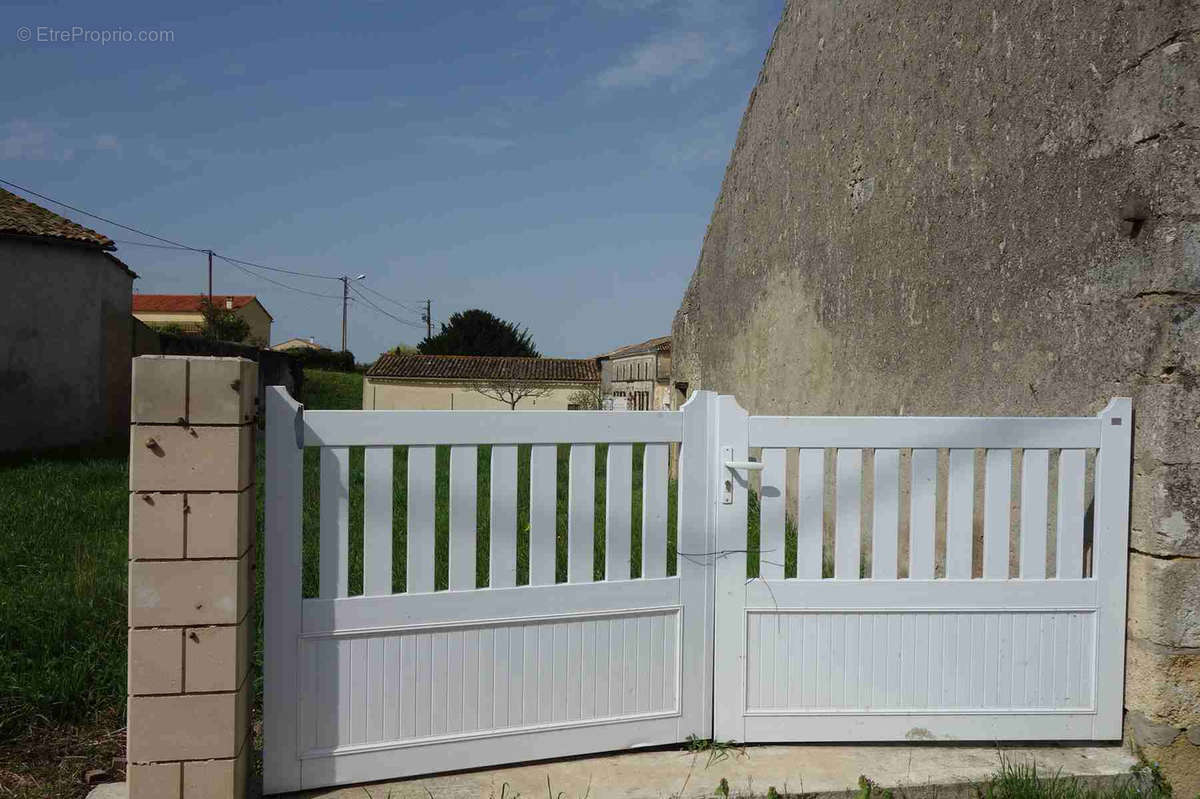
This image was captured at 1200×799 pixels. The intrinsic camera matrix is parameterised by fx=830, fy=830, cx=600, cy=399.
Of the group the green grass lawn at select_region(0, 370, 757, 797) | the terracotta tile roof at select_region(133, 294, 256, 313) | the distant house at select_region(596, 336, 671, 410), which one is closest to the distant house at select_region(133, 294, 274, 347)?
the terracotta tile roof at select_region(133, 294, 256, 313)

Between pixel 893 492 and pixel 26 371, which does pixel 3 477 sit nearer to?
pixel 26 371

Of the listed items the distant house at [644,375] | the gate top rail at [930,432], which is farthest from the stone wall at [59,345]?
the gate top rail at [930,432]

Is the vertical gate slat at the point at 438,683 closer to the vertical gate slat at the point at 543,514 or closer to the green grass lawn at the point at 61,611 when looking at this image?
the vertical gate slat at the point at 543,514

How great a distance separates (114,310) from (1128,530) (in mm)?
18315

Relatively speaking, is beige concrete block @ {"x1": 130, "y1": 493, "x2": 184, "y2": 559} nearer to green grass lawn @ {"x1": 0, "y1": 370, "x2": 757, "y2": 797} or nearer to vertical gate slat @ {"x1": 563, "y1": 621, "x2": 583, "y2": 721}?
green grass lawn @ {"x1": 0, "y1": 370, "x2": 757, "y2": 797}

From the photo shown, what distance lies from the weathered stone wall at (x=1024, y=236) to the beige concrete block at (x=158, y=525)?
3.43m

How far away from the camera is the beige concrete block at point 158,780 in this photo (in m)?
2.64

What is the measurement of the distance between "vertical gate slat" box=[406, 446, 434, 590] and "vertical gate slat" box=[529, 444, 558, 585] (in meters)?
0.36

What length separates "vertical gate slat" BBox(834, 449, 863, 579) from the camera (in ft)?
10.3

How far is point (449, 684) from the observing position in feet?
9.80

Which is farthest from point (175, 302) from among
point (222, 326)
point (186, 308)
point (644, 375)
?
point (644, 375)

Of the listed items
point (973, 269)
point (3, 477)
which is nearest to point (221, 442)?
point (973, 269)

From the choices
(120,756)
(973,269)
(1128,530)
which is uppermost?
(973,269)

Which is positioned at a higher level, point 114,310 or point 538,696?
point 114,310
